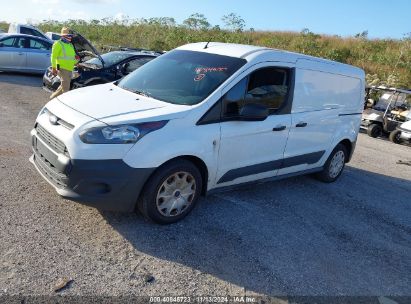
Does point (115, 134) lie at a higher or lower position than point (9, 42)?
higher

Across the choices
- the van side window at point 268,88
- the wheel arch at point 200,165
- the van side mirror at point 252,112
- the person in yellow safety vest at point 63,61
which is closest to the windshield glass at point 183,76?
the van side window at point 268,88

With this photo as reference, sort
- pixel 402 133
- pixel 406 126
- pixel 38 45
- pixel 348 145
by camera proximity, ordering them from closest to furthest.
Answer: pixel 348 145 → pixel 406 126 → pixel 402 133 → pixel 38 45

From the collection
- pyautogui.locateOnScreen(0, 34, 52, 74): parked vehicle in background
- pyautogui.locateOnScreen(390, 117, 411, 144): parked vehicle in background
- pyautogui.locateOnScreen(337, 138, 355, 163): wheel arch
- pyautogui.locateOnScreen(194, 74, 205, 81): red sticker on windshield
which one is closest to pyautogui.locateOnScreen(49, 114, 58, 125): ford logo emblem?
pyautogui.locateOnScreen(194, 74, 205, 81): red sticker on windshield

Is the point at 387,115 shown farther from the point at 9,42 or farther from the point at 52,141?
the point at 9,42

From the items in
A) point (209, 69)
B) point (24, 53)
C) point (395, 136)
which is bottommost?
point (24, 53)

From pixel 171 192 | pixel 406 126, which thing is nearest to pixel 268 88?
pixel 171 192

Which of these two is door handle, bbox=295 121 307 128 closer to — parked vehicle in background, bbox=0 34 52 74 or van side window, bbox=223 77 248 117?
Result: van side window, bbox=223 77 248 117

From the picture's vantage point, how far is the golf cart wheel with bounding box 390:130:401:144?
12523 millimetres

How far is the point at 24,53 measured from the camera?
15047 mm

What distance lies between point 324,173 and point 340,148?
503 millimetres

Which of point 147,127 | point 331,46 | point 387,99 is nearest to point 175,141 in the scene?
point 147,127

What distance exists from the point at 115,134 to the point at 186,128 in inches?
28.7

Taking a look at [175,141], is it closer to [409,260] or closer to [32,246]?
[32,246]

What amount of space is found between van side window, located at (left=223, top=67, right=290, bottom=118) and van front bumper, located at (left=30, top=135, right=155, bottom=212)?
1.26 metres
